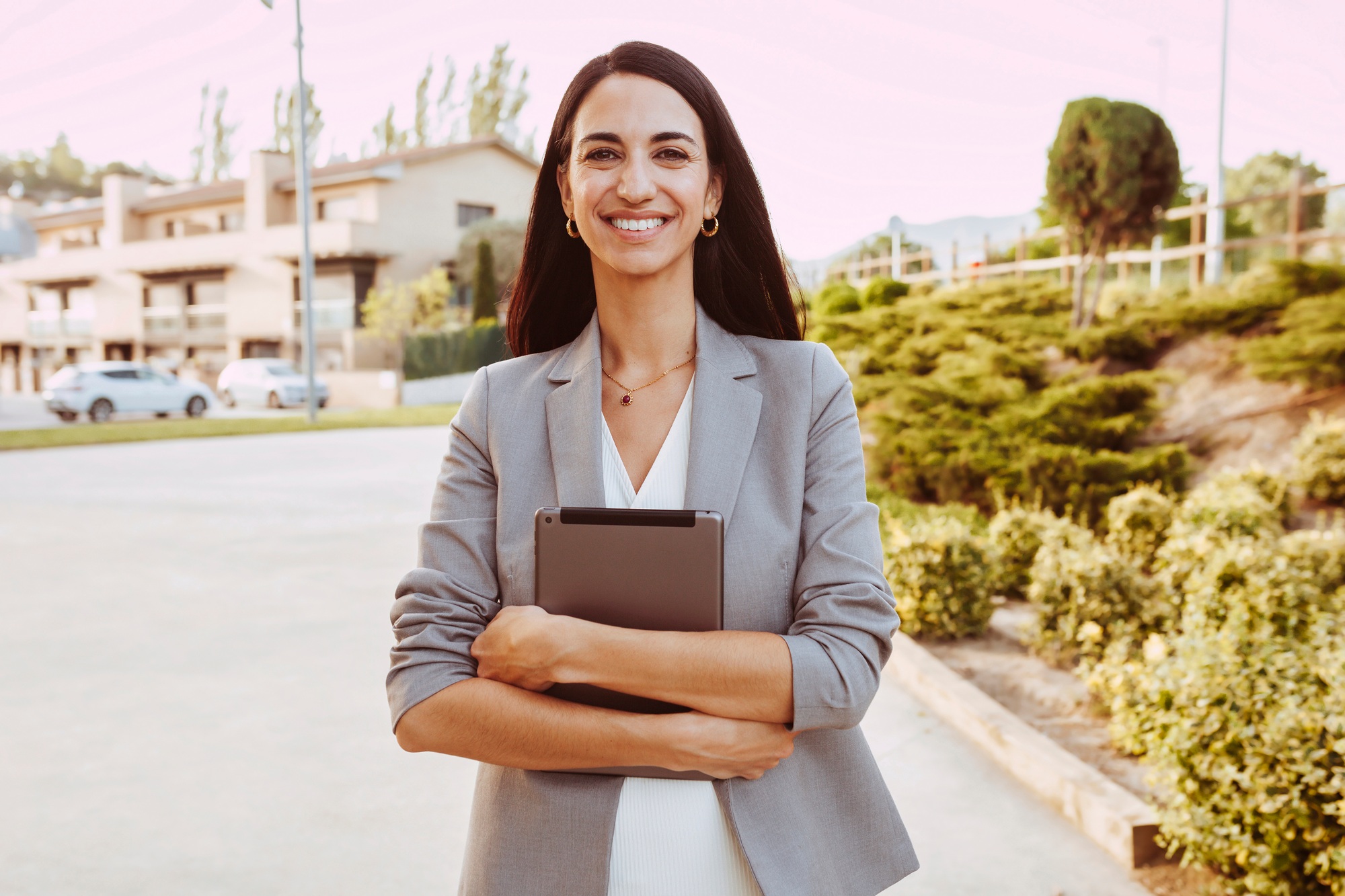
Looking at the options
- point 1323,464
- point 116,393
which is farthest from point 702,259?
point 116,393

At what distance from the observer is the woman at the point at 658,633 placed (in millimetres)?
1336

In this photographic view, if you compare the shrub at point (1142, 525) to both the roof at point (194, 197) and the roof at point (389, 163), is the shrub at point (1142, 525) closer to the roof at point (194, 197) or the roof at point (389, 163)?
the roof at point (389, 163)

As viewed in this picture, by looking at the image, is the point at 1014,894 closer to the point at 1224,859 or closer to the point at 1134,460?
the point at 1224,859

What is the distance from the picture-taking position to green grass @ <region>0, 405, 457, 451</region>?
17562 millimetres

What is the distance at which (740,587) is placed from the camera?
1418 mm

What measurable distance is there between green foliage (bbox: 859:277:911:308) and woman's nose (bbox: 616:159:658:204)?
15.0 metres

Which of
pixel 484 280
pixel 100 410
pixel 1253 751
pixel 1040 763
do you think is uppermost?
pixel 484 280

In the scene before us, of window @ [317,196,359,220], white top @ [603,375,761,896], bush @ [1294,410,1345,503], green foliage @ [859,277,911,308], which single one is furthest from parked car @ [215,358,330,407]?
white top @ [603,375,761,896]

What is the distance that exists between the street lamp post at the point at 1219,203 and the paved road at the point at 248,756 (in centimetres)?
1120

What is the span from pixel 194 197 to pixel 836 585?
4365 centimetres

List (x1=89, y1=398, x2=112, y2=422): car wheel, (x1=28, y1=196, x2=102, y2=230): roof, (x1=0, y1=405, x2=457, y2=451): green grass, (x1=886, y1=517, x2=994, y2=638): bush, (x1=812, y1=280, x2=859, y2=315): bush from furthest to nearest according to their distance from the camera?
(x1=28, y1=196, x2=102, y2=230): roof
(x1=89, y1=398, x2=112, y2=422): car wheel
(x1=0, y1=405, x2=457, y2=451): green grass
(x1=812, y1=280, x2=859, y2=315): bush
(x1=886, y1=517, x2=994, y2=638): bush

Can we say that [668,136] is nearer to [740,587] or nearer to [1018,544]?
[740,587]

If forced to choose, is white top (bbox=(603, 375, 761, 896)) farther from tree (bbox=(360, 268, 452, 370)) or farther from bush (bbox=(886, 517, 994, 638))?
tree (bbox=(360, 268, 452, 370))

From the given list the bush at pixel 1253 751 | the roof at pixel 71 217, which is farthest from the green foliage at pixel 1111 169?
the roof at pixel 71 217
